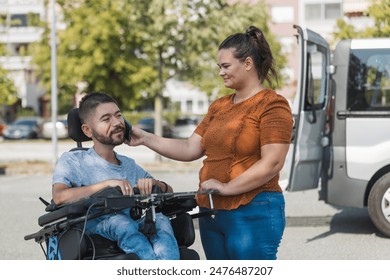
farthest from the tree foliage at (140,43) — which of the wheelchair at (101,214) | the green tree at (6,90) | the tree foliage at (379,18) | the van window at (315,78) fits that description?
the wheelchair at (101,214)

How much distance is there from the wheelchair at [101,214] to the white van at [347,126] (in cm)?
476

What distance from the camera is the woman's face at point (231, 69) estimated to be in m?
3.76

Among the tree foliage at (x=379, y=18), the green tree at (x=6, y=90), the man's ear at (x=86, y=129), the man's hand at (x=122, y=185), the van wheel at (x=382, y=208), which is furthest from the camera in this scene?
the green tree at (x=6, y=90)

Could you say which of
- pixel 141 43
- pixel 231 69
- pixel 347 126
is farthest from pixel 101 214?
pixel 141 43

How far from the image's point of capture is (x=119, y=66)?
25.3 m

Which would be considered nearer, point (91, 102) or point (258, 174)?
point (258, 174)

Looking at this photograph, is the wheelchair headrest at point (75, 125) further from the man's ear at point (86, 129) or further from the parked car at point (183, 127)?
the parked car at point (183, 127)

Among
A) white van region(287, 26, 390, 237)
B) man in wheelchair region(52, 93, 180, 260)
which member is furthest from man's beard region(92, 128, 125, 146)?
white van region(287, 26, 390, 237)

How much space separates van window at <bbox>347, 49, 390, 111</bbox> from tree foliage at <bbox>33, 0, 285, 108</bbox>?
12.6m

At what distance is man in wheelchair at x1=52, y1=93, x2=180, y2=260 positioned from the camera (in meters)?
3.85

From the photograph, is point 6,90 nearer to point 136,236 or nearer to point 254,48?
point 136,236

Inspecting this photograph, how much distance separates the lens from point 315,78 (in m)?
9.27

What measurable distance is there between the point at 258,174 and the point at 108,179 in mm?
794

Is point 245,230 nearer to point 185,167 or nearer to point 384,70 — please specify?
point 384,70
